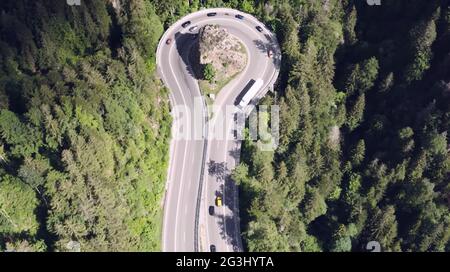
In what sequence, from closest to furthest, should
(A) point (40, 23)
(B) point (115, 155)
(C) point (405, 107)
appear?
(B) point (115, 155) → (A) point (40, 23) → (C) point (405, 107)

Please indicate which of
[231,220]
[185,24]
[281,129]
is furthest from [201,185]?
[185,24]

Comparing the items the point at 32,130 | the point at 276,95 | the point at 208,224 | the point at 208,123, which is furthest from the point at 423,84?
the point at 32,130

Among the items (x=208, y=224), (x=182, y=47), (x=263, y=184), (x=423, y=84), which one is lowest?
(x=208, y=224)

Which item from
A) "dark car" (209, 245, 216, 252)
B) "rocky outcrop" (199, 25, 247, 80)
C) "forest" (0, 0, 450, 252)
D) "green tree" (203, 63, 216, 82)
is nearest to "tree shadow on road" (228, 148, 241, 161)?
"forest" (0, 0, 450, 252)

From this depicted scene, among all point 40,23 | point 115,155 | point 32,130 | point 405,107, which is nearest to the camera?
point 32,130

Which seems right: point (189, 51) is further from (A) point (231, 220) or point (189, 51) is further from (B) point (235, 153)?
(A) point (231, 220)

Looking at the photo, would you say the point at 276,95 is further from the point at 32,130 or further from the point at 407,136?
the point at 32,130

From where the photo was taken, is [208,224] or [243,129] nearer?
[208,224]

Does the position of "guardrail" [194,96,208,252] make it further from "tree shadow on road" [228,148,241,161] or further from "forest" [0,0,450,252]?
"forest" [0,0,450,252]
